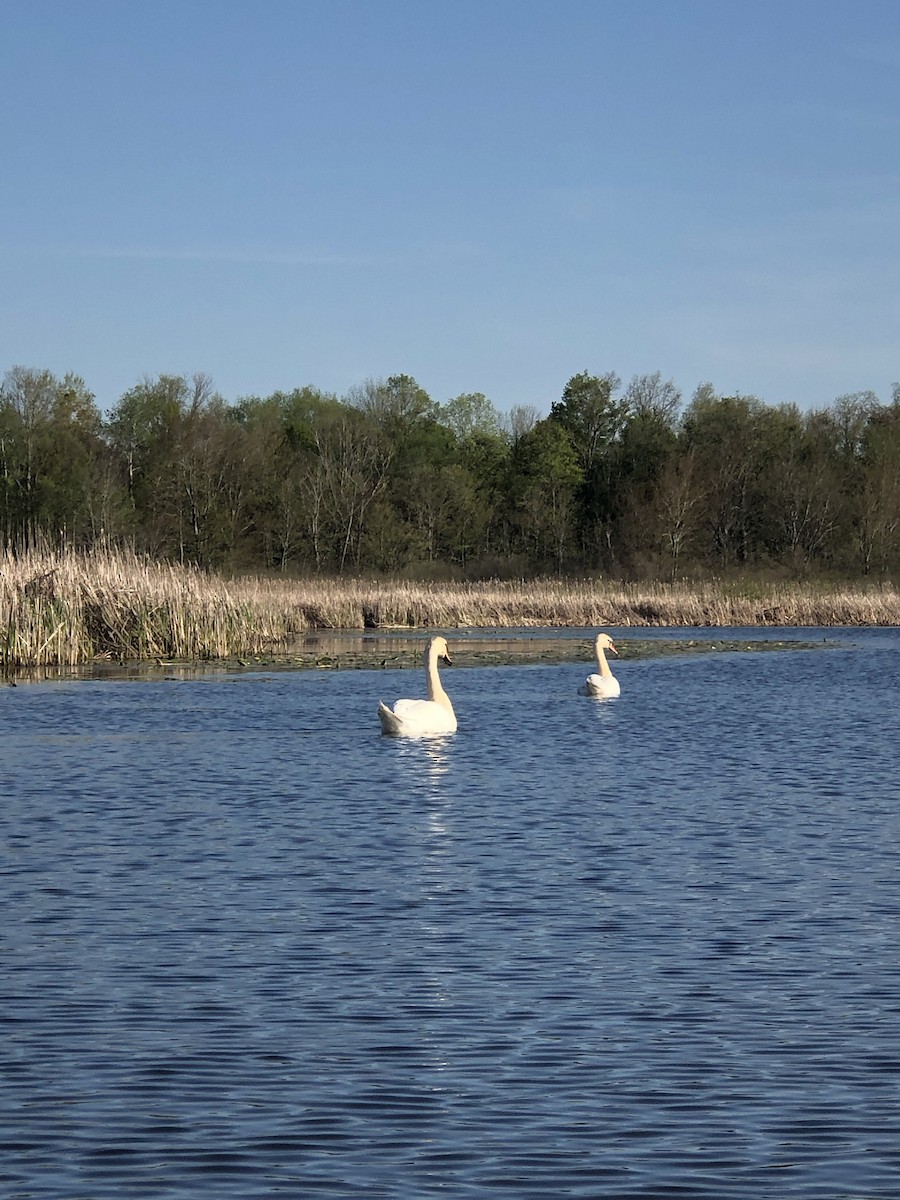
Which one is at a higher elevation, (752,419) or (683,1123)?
(752,419)

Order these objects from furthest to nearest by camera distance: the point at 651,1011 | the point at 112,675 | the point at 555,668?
1. the point at 555,668
2. the point at 112,675
3. the point at 651,1011

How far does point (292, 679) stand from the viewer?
32.6m

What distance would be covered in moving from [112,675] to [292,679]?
3325 mm

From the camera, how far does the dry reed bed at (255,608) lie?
113 feet

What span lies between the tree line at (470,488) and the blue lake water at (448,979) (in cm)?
5754

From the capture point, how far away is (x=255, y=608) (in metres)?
39.4

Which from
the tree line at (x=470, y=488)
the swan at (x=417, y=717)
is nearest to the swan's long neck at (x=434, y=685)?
the swan at (x=417, y=717)

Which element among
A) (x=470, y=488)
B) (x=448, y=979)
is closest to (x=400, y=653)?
(x=448, y=979)

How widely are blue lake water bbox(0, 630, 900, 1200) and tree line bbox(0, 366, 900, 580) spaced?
57.5 metres

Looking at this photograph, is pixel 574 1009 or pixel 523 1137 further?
pixel 574 1009

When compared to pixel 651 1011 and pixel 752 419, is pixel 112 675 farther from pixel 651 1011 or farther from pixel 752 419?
pixel 752 419

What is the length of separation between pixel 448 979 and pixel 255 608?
101 feet

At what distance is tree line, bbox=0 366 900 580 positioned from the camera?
78.9 metres

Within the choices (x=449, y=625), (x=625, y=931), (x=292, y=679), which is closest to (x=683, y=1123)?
(x=625, y=931)
